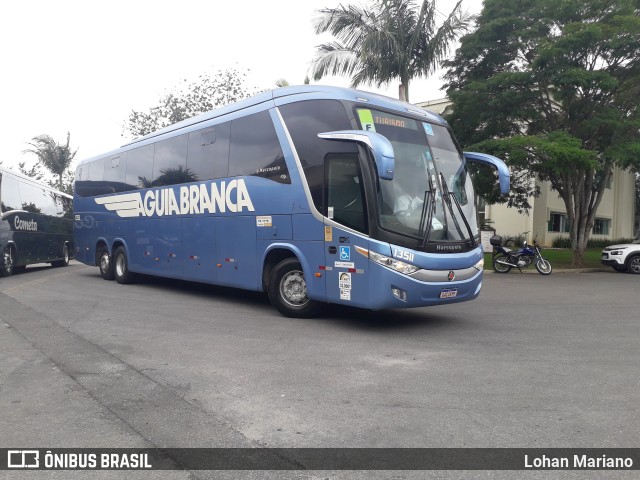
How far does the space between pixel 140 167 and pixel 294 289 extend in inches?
263

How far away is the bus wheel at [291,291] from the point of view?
909 cm

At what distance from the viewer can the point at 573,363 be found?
650cm

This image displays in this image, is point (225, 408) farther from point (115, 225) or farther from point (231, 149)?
point (115, 225)

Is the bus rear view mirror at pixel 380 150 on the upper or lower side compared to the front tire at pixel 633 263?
upper

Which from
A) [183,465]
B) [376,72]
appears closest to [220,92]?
[376,72]

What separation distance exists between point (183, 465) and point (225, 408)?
43.2 inches

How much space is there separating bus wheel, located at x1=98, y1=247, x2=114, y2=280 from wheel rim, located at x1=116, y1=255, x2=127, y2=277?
14.5 inches

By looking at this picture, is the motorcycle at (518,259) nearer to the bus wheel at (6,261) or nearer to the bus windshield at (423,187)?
the bus windshield at (423,187)

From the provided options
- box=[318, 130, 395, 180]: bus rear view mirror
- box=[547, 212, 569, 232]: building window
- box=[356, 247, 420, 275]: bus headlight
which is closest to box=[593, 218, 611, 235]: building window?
box=[547, 212, 569, 232]: building window

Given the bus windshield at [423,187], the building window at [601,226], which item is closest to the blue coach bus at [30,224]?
the bus windshield at [423,187]

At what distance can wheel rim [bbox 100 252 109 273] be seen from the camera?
15.8 m

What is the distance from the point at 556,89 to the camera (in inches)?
726

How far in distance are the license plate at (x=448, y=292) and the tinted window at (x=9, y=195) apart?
1351cm

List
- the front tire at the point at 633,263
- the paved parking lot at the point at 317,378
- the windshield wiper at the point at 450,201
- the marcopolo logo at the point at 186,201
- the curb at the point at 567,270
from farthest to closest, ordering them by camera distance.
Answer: the front tire at the point at 633,263 → the curb at the point at 567,270 → the marcopolo logo at the point at 186,201 → the windshield wiper at the point at 450,201 → the paved parking lot at the point at 317,378
